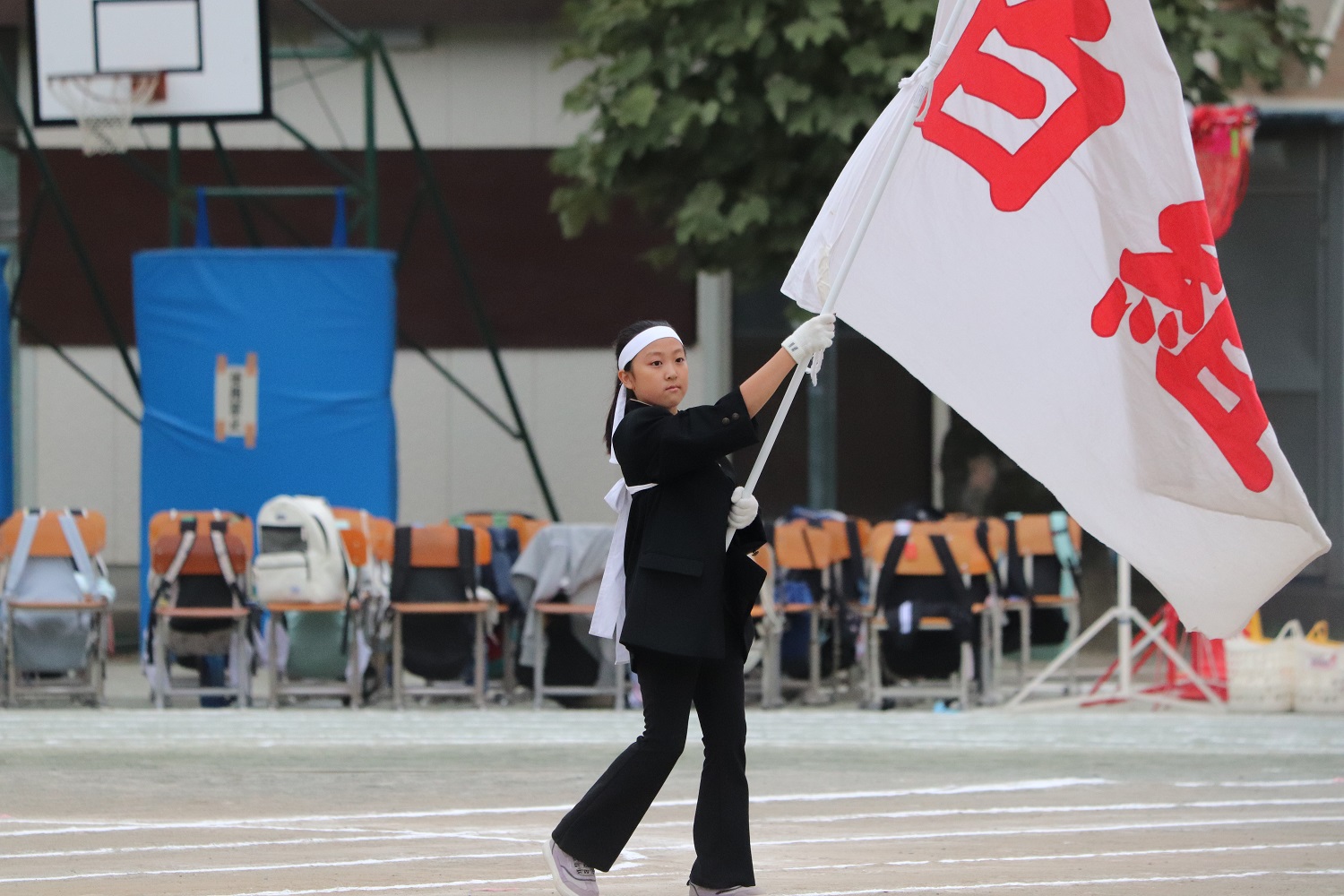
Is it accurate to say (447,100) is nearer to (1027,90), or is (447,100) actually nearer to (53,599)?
(53,599)

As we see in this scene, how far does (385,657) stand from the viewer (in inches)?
570

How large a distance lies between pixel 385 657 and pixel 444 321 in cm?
777

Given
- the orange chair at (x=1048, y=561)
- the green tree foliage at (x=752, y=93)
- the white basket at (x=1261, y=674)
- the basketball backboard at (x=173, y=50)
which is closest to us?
the white basket at (x=1261, y=674)

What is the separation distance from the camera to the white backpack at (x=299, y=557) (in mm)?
13602

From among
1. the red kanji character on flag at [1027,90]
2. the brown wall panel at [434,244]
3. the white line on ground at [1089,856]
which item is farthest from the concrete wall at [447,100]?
the red kanji character on flag at [1027,90]

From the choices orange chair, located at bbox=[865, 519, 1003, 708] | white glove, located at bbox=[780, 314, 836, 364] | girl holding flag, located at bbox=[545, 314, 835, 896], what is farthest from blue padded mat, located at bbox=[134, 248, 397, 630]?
white glove, located at bbox=[780, 314, 836, 364]

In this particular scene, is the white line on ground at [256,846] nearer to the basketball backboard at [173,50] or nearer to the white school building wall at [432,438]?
the basketball backboard at [173,50]

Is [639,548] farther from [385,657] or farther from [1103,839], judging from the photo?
[385,657]

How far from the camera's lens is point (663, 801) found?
9.61 meters

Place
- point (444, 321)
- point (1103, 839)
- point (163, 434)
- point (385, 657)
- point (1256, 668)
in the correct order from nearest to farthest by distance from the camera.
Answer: point (1103, 839) < point (1256, 668) < point (385, 657) < point (163, 434) < point (444, 321)

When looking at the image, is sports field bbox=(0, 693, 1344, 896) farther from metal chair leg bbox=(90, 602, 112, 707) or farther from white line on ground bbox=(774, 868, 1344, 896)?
metal chair leg bbox=(90, 602, 112, 707)

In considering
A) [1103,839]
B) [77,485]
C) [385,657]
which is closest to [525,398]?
[77,485]

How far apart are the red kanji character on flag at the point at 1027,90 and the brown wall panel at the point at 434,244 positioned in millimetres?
14485

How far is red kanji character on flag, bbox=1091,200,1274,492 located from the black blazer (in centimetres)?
147
